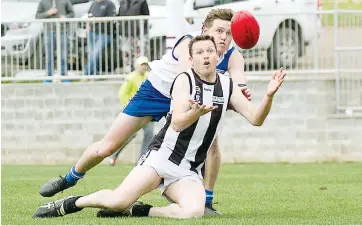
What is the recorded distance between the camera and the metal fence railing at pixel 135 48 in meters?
19.7

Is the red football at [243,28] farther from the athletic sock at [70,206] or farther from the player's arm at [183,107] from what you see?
the athletic sock at [70,206]

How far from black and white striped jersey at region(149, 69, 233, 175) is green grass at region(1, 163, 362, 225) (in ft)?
1.89

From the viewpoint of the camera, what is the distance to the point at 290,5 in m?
20.7

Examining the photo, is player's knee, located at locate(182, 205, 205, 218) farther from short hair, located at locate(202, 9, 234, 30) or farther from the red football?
short hair, located at locate(202, 9, 234, 30)

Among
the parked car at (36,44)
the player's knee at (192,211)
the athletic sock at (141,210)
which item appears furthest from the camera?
the parked car at (36,44)

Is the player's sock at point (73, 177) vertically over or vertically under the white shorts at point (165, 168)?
→ under

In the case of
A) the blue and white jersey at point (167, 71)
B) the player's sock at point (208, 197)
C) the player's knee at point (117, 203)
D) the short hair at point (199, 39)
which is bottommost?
the player's sock at point (208, 197)

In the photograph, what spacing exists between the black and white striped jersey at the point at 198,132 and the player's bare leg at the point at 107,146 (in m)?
0.75

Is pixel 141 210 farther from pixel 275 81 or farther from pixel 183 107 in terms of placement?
pixel 275 81

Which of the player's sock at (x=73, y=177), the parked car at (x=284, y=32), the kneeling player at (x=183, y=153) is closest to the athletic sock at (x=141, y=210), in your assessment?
the kneeling player at (x=183, y=153)

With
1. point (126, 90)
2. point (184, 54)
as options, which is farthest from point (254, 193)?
point (126, 90)

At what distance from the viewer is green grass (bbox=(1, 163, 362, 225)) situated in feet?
30.7

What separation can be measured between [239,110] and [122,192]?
4.14 ft

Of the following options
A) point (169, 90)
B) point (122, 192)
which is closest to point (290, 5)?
point (169, 90)
